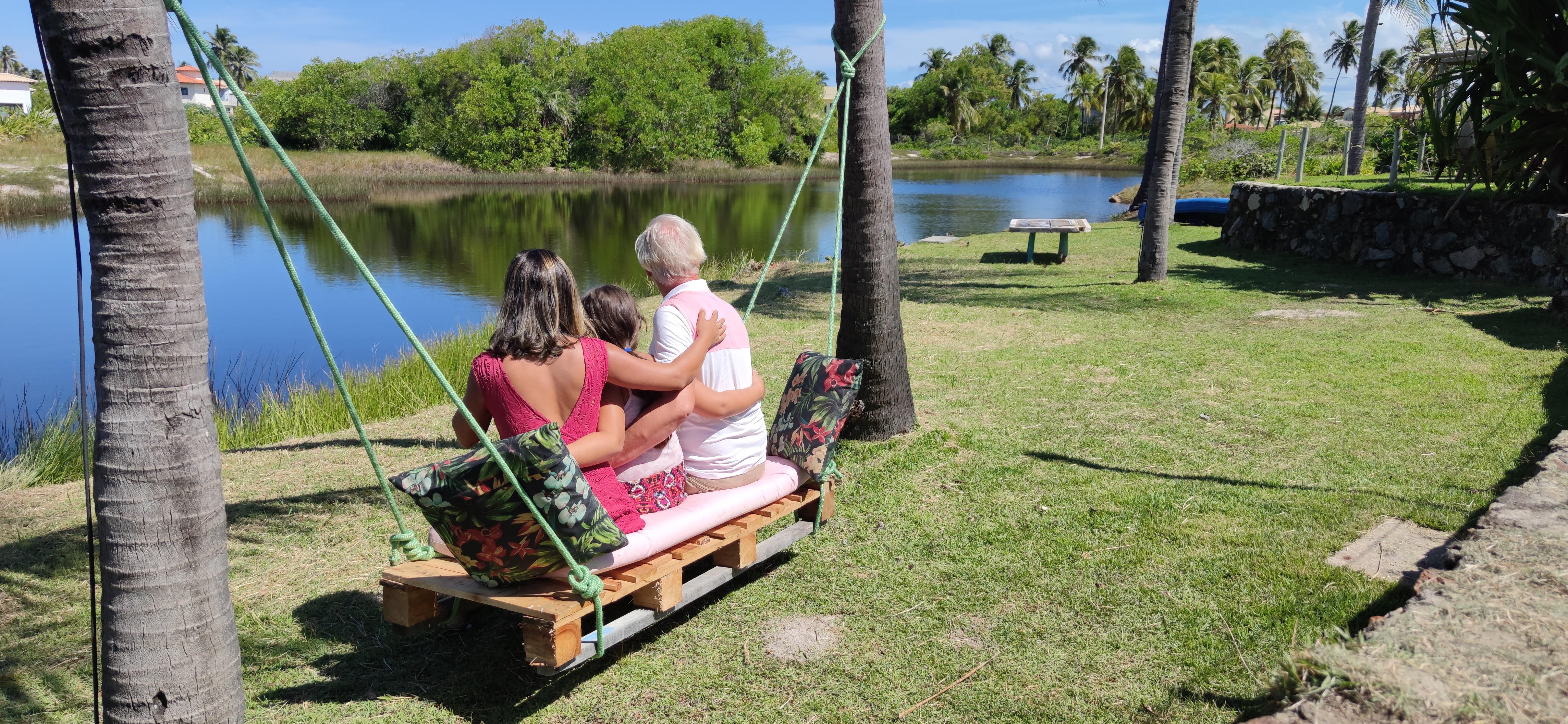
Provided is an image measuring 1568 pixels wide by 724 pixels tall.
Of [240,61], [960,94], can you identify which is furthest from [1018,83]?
[240,61]

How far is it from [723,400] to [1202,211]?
652 inches

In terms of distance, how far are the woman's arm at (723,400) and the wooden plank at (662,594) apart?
0.61 metres

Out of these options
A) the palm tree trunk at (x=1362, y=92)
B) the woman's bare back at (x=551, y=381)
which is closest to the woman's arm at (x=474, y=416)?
the woman's bare back at (x=551, y=381)

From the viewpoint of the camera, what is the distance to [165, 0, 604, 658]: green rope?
85.5 inches

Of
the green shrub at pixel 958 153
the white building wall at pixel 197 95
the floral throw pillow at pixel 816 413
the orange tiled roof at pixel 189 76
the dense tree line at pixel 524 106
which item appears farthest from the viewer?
the orange tiled roof at pixel 189 76

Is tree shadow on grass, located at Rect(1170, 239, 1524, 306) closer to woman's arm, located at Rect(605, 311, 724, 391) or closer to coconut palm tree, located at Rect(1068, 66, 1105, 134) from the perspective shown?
woman's arm, located at Rect(605, 311, 724, 391)

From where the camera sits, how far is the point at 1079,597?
359cm

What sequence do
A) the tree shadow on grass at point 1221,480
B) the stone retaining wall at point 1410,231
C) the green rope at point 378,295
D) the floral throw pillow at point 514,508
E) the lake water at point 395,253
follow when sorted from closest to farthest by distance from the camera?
the green rope at point 378,295
the floral throw pillow at point 514,508
the tree shadow on grass at point 1221,480
the stone retaining wall at point 1410,231
the lake water at point 395,253

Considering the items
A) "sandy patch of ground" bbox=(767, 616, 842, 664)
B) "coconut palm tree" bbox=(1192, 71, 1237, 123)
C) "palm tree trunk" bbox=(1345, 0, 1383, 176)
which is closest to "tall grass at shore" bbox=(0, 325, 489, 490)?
"sandy patch of ground" bbox=(767, 616, 842, 664)

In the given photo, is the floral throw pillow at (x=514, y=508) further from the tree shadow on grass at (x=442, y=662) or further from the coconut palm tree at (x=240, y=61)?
the coconut palm tree at (x=240, y=61)

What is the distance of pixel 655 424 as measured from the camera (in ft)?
10.9

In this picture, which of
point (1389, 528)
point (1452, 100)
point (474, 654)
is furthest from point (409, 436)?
point (1452, 100)

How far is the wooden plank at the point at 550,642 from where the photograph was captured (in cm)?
272

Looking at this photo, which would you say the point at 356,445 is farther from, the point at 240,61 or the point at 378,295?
the point at 240,61
